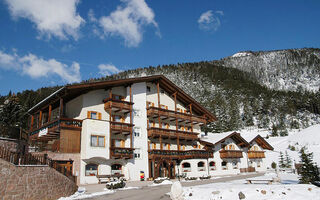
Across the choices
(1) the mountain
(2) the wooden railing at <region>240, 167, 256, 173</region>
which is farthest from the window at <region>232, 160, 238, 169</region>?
(1) the mountain

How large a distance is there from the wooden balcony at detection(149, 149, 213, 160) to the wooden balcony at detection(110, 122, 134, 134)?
4.37 m

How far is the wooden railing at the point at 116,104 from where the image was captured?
3061 centimetres

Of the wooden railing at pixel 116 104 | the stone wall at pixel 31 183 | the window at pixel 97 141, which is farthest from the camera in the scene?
the wooden railing at pixel 116 104

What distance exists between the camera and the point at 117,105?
3122 cm

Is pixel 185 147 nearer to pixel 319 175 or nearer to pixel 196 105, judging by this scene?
pixel 196 105

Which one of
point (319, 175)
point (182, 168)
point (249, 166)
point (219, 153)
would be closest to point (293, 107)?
point (249, 166)

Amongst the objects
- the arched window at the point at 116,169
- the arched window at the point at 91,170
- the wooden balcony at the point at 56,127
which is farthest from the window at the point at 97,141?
the arched window at the point at 116,169

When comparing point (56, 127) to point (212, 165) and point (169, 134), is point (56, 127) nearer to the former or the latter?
point (169, 134)

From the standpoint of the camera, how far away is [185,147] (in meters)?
40.2

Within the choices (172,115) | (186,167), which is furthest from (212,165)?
(172,115)

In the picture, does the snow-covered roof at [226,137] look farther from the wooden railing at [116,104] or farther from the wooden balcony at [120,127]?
the wooden railing at [116,104]

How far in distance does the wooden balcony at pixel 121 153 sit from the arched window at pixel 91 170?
2097 mm

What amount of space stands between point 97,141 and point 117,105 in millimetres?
5072

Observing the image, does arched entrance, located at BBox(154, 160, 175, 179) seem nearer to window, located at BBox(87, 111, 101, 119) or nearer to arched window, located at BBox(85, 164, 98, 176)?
arched window, located at BBox(85, 164, 98, 176)
